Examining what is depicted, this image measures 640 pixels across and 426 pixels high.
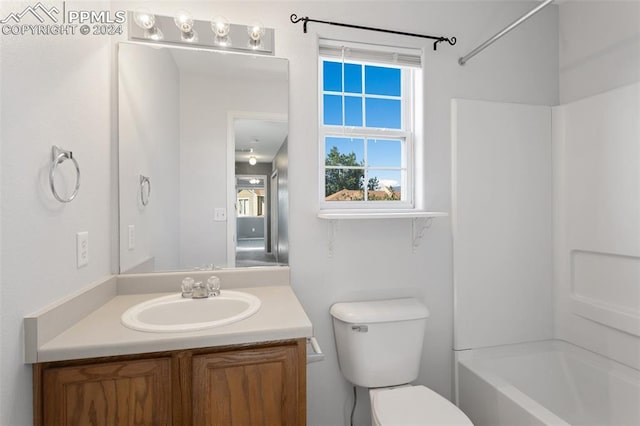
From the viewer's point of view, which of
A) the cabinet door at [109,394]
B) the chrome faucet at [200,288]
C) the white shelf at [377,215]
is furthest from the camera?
the white shelf at [377,215]

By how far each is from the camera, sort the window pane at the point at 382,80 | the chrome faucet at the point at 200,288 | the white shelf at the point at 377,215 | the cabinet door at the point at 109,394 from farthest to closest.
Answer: the window pane at the point at 382,80 < the white shelf at the point at 377,215 < the chrome faucet at the point at 200,288 < the cabinet door at the point at 109,394

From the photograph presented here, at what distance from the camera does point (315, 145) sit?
1.82m

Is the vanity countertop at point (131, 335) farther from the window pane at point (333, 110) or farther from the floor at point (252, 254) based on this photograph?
the window pane at point (333, 110)

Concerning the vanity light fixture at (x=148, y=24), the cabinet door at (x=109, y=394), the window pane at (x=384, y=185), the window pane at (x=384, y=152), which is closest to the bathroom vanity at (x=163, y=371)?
the cabinet door at (x=109, y=394)

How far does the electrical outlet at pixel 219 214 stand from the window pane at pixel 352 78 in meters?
1.01

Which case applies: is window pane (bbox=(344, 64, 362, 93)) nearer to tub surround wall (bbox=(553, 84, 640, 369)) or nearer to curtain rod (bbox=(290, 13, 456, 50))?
curtain rod (bbox=(290, 13, 456, 50))

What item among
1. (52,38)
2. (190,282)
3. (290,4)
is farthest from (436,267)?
(52,38)

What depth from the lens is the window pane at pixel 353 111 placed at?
1.98 meters

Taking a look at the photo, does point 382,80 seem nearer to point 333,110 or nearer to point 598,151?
point 333,110

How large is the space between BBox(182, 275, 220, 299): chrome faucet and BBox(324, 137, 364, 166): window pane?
910mm

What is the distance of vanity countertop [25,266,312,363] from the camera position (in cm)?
99

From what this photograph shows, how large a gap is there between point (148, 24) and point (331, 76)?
38.0 inches

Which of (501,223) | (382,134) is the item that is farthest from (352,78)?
(501,223)

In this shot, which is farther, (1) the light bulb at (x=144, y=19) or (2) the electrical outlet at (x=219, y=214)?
(2) the electrical outlet at (x=219, y=214)
